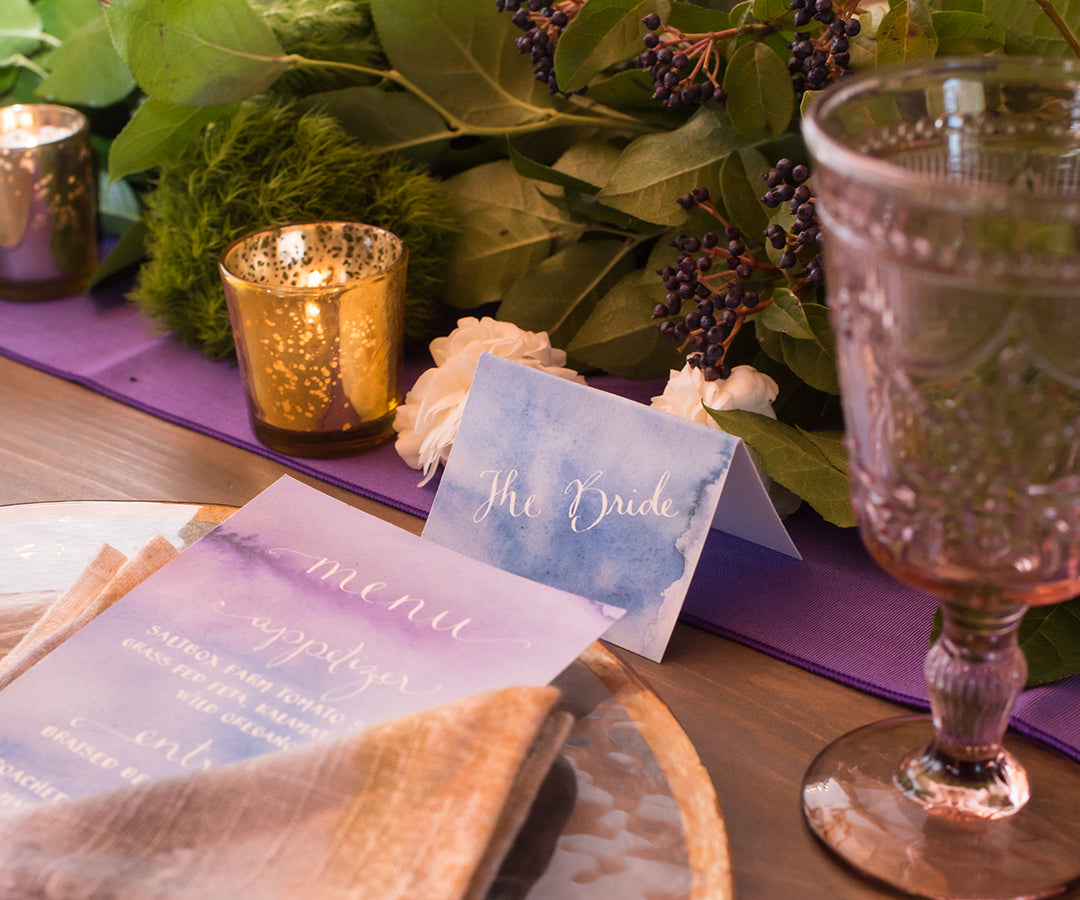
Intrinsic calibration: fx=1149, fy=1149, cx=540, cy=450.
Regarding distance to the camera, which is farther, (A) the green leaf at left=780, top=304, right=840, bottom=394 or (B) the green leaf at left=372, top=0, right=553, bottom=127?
(B) the green leaf at left=372, top=0, right=553, bottom=127

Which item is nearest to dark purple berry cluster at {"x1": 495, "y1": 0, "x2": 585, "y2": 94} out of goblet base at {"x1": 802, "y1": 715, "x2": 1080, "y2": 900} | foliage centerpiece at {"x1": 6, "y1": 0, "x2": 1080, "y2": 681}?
foliage centerpiece at {"x1": 6, "y1": 0, "x2": 1080, "y2": 681}

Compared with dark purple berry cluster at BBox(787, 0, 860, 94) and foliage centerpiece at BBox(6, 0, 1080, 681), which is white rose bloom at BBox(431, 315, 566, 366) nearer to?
foliage centerpiece at BBox(6, 0, 1080, 681)

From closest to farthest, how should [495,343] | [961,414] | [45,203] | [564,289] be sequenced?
1. [961,414]
2. [495,343]
3. [564,289]
4. [45,203]

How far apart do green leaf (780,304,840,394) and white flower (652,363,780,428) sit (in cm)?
2

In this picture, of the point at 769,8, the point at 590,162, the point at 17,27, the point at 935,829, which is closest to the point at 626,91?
the point at 590,162

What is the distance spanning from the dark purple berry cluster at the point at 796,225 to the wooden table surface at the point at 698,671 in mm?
183

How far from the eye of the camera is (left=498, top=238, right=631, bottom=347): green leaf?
2.44 feet

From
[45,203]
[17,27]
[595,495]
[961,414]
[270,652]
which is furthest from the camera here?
[17,27]

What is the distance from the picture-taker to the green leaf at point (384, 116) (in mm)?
808

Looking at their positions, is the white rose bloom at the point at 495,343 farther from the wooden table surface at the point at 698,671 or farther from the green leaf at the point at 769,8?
the green leaf at the point at 769,8

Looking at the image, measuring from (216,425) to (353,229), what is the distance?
0.15 meters

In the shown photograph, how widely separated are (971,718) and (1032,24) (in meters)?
0.35

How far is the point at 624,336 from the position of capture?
27.6 inches

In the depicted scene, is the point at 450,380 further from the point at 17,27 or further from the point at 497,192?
the point at 17,27
